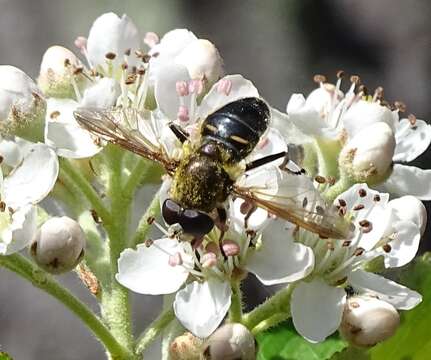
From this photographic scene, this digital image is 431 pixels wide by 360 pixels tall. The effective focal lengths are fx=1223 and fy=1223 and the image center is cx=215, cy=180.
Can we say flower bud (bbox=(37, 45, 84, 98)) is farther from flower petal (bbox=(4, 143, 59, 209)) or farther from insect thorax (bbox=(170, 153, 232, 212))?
insect thorax (bbox=(170, 153, 232, 212))

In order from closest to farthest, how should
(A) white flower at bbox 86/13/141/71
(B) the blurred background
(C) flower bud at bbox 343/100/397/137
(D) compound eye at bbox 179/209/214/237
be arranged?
(D) compound eye at bbox 179/209/214/237 < (C) flower bud at bbox 343/100/397/137 < (A) white flower at bbox 86/13/141/71 < (B) the blurred background

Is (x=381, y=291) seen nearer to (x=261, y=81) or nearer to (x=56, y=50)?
(x=56, y=50)

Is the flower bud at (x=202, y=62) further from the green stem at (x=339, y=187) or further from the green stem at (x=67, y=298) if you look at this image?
the green stem at (x=67, y=298)

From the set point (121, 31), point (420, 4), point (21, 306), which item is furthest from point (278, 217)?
point (420, 4)

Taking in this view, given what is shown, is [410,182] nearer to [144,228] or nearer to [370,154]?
[370,154]

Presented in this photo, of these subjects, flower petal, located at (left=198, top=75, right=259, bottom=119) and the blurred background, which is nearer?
flower petal, located at (left=198, top=75, right=259, bottom=119)

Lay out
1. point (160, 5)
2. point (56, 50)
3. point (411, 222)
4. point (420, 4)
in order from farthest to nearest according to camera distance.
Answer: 1. point (420, 4)
2. point (160, 5)
3. point (56, 50)
4. point (411, 222)

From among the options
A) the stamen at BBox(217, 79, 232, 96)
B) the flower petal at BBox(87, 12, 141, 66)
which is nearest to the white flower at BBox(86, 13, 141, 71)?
the flower petal at BBox(87, 12, 141, 66)
